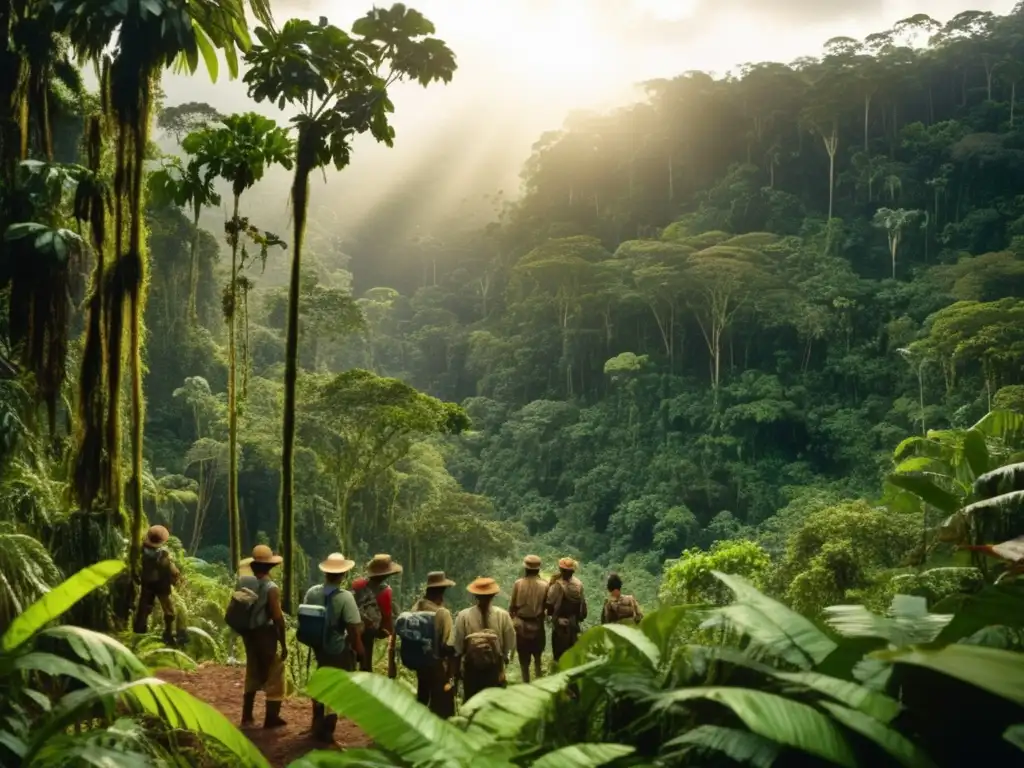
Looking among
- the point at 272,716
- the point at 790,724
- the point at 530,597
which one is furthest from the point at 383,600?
the point at 790,724

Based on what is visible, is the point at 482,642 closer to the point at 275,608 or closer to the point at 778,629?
the point at 275,608

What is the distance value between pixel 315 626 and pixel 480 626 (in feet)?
3.03

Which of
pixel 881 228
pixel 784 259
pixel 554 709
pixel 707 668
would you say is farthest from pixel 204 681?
pixel 881 228

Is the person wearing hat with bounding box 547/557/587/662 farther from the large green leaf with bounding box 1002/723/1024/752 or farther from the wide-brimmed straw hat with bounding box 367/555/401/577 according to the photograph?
the large green leaf with bounding box 1002/723/1024/752

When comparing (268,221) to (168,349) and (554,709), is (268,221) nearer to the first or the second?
(168,349)

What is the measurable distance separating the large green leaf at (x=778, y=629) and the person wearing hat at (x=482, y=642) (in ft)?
7.75

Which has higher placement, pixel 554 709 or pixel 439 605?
pixel 554 709

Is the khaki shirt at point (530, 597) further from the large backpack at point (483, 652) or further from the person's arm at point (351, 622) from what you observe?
the person's arm at point (351, 622)

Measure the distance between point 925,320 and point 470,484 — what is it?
1825 centimetres

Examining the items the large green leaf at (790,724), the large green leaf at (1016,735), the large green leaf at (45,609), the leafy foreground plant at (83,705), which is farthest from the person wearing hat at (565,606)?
the large green leaf at (1016,735)

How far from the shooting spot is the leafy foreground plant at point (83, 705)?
2.66 metres

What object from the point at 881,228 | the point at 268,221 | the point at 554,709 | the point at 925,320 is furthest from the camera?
the point at 268,221

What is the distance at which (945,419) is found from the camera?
26.2 metres

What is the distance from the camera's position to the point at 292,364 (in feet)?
29.0
